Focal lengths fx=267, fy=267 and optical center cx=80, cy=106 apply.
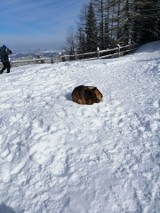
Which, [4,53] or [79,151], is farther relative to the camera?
[4,53]

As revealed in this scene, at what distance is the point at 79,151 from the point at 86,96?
9.79 ft

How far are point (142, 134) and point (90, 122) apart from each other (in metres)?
1.59

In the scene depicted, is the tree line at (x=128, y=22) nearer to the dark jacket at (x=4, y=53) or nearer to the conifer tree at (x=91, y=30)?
the conifer tree at (x=91, y=30)

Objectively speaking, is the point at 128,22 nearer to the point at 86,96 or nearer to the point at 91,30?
the point at 91,30

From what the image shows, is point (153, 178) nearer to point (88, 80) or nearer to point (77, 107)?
point (77, 107)

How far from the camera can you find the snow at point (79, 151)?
4914 mm

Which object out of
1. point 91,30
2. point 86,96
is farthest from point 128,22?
point 86,96

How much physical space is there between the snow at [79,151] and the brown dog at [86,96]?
22cm

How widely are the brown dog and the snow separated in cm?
22

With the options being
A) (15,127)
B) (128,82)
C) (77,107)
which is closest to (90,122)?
(77,107)

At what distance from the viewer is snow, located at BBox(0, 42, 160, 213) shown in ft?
→ 16.1

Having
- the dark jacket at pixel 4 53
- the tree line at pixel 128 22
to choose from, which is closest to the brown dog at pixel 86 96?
the dark jacket at pixel 4 53

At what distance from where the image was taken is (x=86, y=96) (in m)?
9.01

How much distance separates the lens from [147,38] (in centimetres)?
3036
